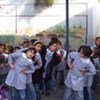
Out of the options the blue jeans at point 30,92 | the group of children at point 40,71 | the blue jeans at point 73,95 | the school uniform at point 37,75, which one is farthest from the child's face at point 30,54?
the blue jeans at point 73,95

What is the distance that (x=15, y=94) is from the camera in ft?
25.5

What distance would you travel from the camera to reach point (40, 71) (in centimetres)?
828

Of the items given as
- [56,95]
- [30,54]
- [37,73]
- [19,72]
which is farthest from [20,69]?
[56,95]

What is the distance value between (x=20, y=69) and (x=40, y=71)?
31.4 inches

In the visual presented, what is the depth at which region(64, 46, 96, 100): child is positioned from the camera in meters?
7.53

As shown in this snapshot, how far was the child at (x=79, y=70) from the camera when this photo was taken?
7.53 m

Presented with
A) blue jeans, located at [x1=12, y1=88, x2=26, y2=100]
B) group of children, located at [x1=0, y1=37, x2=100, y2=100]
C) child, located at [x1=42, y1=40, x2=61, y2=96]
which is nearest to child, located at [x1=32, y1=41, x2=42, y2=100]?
group of children, located at [x1=0, y1=37, x2=100, y2=100]

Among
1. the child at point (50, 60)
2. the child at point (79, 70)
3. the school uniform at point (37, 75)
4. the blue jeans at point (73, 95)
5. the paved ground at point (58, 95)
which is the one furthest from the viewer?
the paved ground at point (58, 95)

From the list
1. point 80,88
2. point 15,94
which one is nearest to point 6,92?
point 15,94

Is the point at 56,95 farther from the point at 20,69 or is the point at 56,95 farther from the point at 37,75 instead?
the point at 20,69

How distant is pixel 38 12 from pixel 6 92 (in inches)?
260

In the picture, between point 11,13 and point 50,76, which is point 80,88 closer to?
point 50,76

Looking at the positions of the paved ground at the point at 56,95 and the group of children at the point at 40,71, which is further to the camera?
the paved ground at the point at 56,95

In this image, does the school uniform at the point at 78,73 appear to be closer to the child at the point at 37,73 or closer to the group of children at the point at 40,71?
the group of children at the point at 40,71
